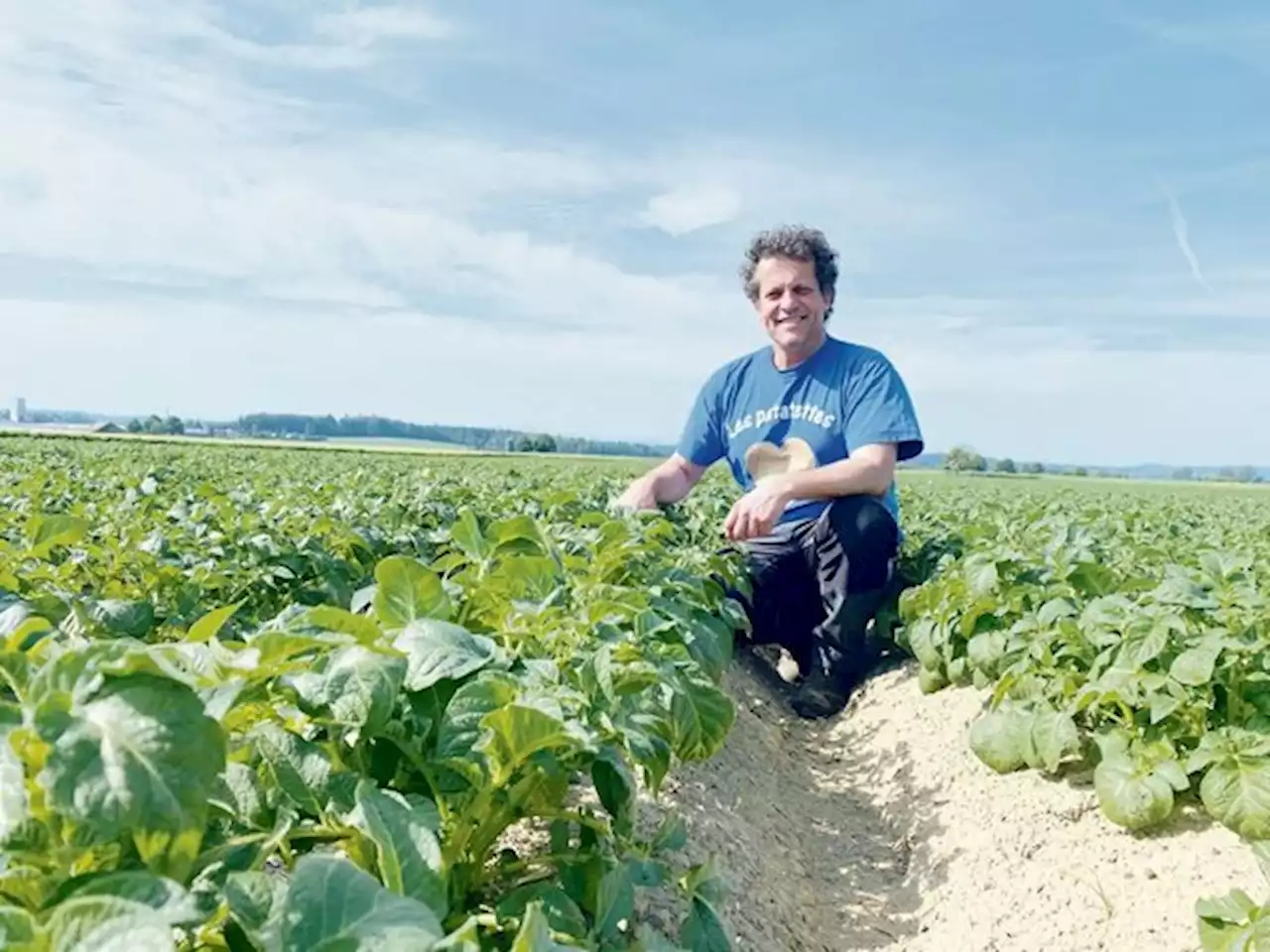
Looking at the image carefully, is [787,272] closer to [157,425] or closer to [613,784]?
[613,784]

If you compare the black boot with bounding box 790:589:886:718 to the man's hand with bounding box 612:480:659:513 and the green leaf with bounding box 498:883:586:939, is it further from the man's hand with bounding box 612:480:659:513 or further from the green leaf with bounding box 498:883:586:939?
the green leaf with bounding box 498:883:586:939

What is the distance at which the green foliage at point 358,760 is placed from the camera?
1.00 m

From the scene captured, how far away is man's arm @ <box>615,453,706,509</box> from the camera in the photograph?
5.44m

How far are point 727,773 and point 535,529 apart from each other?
1399 mm

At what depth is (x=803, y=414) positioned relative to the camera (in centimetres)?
541

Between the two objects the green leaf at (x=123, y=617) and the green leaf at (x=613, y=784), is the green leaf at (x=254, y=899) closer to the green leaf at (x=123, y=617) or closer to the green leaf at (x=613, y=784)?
the green leaf at (x=613, y=784)

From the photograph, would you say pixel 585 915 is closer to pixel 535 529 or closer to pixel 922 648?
pixel 535 529

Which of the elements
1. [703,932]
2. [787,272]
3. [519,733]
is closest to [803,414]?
[787,272]

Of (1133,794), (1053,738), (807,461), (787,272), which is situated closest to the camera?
(1133,794)

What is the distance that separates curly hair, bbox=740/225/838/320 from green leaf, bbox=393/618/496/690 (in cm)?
425

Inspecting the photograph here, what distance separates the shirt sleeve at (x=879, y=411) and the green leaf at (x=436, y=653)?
3687mm

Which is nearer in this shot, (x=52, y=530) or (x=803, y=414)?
(x=52, y=530)

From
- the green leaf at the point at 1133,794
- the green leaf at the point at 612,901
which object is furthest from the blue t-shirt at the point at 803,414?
the green leaf at the point at 612,901

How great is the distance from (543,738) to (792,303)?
13.8 feet
